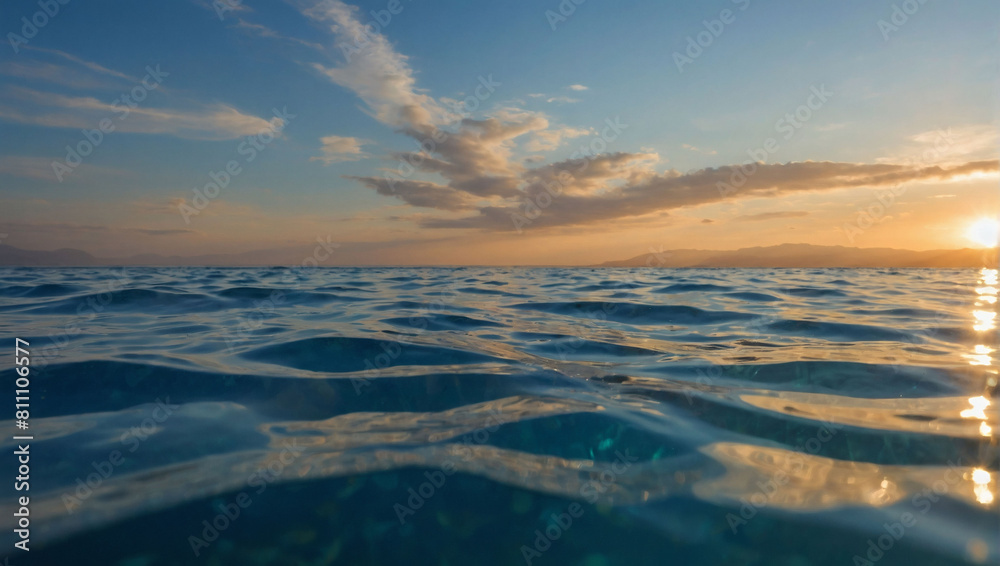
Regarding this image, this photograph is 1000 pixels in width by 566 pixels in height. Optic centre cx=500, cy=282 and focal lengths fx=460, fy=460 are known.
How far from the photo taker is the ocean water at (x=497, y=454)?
173 centimetres

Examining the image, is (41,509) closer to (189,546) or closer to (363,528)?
(189,546)

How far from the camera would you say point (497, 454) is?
2348 millimetres

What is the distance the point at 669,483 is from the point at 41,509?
2.62m

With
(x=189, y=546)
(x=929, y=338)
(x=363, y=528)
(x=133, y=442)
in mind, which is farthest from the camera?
(x=929, y=338)

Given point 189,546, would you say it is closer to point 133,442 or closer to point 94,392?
point 133,442

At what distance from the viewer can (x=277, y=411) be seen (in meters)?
3.06

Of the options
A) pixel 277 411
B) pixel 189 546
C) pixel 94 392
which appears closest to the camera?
pixel 189 546

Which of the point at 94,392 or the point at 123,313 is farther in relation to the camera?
the point at 123,313

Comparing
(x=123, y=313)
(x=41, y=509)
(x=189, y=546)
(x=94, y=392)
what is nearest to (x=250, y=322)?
(x=123, y=313)

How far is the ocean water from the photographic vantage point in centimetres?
173

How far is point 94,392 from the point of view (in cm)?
331

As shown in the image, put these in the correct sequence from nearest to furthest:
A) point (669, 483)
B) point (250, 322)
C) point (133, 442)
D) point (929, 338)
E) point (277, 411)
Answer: point (669, 483) < point (133, 442) < point (277, 411) < point (929, 338) < point (250, 322)

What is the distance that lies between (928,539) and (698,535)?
86 centimetres

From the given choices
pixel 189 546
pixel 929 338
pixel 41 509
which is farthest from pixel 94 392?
pixel 929 338
